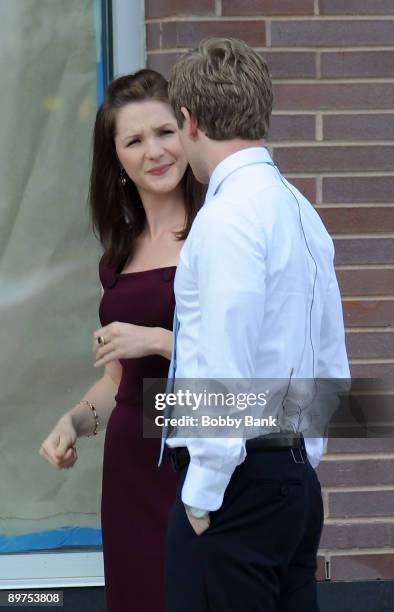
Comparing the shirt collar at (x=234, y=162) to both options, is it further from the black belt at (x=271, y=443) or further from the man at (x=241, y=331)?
the black belt at (x=271, y=443)

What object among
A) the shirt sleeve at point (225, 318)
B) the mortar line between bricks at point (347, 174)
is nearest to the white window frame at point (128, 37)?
the mortar line between bricks at point (347, 174)

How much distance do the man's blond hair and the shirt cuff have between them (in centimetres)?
67

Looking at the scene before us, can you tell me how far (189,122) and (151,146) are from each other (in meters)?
0.73

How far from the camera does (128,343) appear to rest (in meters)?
2.75

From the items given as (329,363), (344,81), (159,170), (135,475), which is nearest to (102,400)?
(135,475)

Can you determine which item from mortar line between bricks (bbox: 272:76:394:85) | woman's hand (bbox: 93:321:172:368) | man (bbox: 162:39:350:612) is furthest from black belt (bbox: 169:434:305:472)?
mortar line between bricks (bbox: 272:76:394:85)

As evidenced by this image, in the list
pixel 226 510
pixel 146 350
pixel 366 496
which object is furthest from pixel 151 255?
pixel 366 496

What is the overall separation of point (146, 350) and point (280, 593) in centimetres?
71

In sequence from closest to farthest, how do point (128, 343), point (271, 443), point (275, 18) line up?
point (271, 443) → point (128, 343) → point (275, 18)

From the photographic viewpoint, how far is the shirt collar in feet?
7.48

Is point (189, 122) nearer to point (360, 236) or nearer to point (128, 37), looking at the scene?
point (360, 236)

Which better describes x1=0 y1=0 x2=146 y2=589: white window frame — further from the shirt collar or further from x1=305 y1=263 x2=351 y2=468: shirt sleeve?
the shirt collar

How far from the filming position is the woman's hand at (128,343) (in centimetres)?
274

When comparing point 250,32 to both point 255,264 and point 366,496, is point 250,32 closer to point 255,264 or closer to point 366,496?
point 366,496
